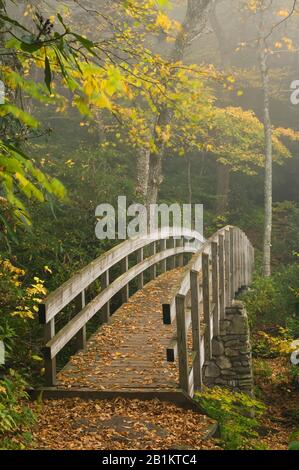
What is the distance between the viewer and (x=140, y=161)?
16.9m

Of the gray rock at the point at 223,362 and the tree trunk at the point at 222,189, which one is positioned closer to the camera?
the gray rock at the point at 223,362

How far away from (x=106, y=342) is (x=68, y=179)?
7418 mm

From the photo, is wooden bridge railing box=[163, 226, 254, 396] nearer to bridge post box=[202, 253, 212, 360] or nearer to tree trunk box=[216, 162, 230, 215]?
bridge post box=[202, 253, 212, 360]

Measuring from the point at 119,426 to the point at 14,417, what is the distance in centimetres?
111

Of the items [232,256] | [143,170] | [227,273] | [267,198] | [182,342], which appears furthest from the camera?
[267,198]

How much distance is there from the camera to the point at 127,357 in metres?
7.91

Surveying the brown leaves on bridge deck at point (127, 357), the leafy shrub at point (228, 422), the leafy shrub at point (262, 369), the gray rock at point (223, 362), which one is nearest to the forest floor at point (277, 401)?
the leafy shrub at point (262, 369)

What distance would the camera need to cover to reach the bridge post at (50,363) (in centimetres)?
668

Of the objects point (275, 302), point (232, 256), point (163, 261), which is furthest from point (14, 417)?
point (275, 302)

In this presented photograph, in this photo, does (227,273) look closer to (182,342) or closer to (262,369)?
(262,369)

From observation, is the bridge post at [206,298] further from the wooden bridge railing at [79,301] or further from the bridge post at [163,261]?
the bridge post at [163,261]

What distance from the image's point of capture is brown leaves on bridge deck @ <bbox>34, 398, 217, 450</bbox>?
5.46 metres

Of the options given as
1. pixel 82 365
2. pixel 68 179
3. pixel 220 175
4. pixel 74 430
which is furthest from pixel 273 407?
pixel 220 175

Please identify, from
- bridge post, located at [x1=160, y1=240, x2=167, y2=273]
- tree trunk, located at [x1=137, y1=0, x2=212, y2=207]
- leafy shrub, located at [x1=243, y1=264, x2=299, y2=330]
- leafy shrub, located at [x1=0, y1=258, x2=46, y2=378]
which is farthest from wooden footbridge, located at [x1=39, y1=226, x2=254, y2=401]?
leafy shrub, located at [x1=243, y1=264, x2=299, y2=330]
